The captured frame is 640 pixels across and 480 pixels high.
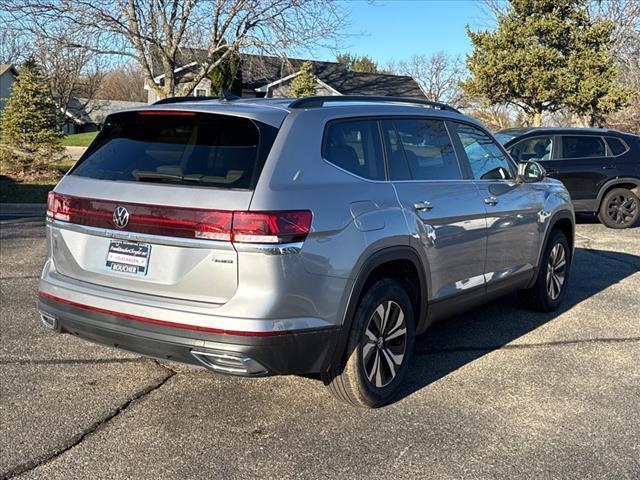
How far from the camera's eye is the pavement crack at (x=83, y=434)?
10.5 feet

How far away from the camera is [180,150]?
3629 millimetres

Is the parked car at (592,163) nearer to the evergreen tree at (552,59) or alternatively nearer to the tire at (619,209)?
the tire at (619,209)

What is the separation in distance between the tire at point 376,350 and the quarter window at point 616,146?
9438mm

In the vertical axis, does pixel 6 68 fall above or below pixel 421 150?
above

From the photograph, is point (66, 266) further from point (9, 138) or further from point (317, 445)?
point (9, 138)

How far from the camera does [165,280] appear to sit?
3377mm

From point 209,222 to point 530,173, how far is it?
3.50m

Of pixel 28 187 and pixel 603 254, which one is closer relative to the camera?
pixel 603 254

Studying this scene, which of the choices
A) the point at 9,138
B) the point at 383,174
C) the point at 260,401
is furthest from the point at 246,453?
the point at 9,138

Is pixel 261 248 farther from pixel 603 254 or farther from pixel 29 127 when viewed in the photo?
pixel 29 127

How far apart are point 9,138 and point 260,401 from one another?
16.6 meters

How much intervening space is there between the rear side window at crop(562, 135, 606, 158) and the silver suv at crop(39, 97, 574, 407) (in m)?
8.41

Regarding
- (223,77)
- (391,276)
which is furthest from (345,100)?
(223,77)

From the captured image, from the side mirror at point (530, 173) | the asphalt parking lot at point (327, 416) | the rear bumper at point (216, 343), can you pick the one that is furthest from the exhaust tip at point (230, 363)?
the side mirror at point (530, 173)
